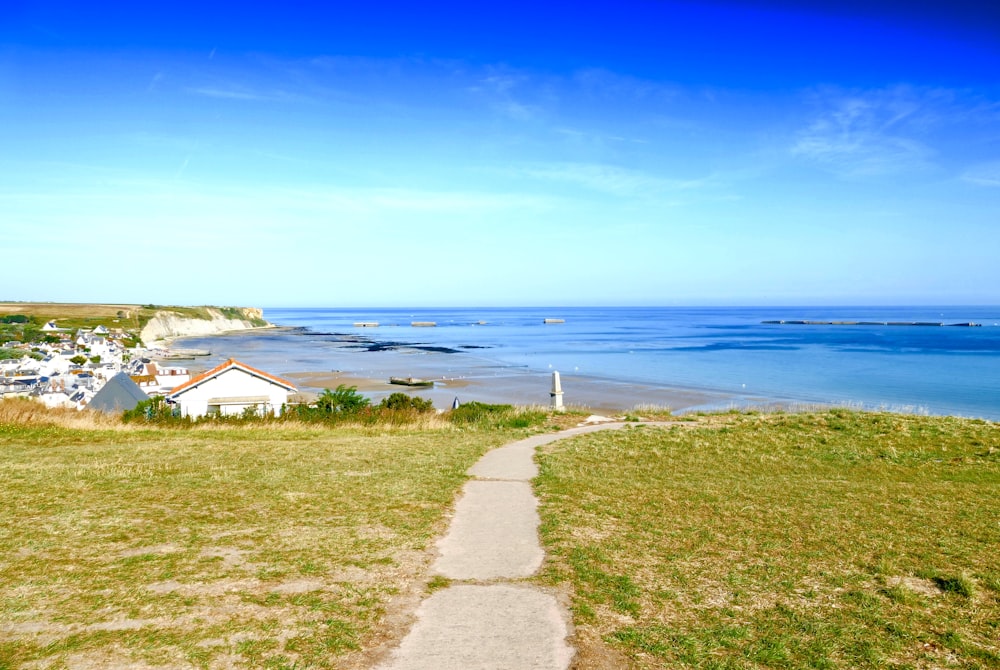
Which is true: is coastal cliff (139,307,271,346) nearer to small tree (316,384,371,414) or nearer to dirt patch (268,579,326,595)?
small tree (316,384,371,414)

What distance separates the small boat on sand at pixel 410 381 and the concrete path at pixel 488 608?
44444 mm

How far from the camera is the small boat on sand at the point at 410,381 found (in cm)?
5475

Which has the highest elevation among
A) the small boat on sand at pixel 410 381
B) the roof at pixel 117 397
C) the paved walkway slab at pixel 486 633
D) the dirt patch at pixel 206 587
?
the dirt patch at pixel 206 587

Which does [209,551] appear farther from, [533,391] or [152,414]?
[533,391]

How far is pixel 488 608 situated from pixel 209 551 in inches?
148

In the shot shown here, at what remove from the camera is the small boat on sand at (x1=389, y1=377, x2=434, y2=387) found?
54750 mm

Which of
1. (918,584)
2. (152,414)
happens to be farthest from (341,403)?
(918,584)

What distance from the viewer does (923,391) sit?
46844 millimetres

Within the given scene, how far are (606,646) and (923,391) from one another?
50.4 metres

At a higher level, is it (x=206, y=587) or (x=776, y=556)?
(x=206, y=587)

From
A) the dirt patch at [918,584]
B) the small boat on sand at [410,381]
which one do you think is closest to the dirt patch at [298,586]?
the dirt patch at [918,584]

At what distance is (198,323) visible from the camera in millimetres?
153625

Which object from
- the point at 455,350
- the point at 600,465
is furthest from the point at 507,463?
the point at 455,350

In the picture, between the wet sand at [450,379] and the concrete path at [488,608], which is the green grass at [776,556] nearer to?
the concrete path at [488,608]
